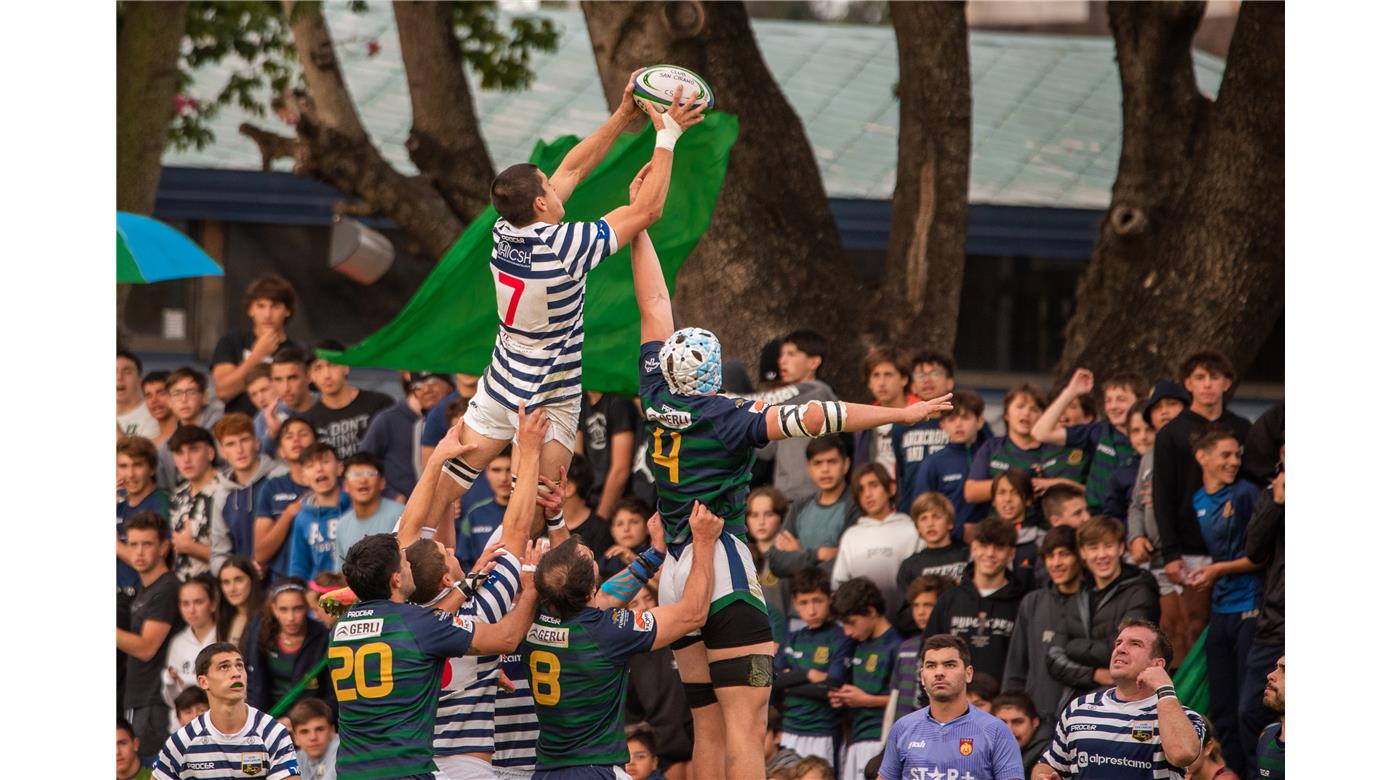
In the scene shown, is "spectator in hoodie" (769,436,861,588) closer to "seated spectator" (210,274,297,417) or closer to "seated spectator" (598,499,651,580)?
"seated spectator" (598,499,651,580)

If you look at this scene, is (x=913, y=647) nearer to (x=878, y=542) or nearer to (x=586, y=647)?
(x=878, y=542)

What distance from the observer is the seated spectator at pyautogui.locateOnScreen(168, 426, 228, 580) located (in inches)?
Result: 496

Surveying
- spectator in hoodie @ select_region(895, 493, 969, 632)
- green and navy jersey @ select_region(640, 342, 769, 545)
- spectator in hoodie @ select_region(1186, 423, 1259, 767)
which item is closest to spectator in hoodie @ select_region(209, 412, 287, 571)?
spectator in hoodie @ select_region(895, 493, 969, 632)

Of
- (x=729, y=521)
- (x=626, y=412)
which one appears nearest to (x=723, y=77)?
(x=626, y=412)

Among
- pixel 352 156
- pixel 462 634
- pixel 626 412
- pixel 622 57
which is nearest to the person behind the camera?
pixel 462 634

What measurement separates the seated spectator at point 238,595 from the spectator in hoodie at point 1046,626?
4.71 meters

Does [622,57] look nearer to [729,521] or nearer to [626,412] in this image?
[626,412]

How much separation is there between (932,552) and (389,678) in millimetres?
4106

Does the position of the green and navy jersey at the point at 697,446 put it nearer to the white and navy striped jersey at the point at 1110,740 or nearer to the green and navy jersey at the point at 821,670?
the white and navy striped jersey at the point at 1110,740

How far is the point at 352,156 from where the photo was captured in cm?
1444

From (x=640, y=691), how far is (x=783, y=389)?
80.8 inches

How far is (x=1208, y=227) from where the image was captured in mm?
12805

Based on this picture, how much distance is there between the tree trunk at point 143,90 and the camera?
15.0 m

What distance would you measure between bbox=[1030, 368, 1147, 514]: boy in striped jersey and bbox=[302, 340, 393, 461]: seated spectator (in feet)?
14.9
